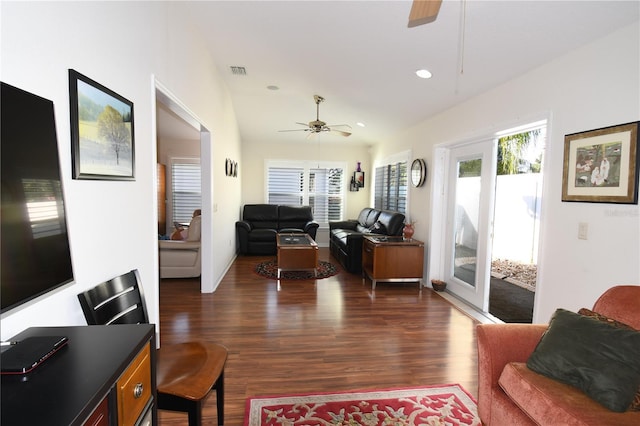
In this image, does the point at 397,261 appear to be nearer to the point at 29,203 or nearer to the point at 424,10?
the point at 424,10

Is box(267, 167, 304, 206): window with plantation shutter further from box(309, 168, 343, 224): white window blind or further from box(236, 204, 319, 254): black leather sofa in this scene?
box(236, 204, 319, 254): black leather sofa

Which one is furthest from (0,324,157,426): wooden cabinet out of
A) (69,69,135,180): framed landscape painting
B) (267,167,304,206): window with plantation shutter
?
(267,167,304,206): window with plantation shutter

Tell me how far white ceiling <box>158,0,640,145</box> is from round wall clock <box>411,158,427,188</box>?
646 millimetres

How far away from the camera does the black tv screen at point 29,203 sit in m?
0.89

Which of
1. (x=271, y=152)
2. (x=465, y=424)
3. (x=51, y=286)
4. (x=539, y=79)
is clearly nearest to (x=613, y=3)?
(x=539, y=79)

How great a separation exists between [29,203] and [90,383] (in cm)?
59

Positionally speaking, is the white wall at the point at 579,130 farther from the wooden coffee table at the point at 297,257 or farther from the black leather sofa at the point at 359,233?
the wooden coffee table at the point at 297,257

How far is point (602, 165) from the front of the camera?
2.10 m

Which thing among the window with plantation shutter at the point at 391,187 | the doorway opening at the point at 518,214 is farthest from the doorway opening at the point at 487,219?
the window with plantation shutter at the point at 391,187

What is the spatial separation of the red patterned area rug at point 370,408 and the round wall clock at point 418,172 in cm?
306

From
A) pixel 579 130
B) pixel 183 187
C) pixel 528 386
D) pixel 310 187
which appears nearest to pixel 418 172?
pixel 579 130

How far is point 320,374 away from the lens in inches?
91.8

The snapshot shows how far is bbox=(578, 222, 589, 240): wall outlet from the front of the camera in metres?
2.22

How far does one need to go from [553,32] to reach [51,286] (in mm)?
3183
